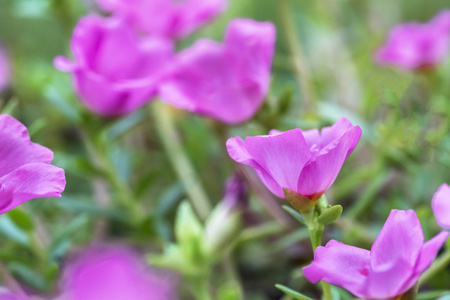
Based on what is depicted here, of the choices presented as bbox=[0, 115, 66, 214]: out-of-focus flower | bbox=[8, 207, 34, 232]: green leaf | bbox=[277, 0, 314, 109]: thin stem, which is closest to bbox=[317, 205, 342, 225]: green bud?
bbox=[0, 115, 66, 214]: out-of-focus flower

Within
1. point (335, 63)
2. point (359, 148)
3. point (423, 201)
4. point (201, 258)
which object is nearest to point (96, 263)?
point (201, 258)

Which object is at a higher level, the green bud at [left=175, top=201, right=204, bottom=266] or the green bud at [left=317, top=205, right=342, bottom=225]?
the green bud at [left=317, top=205, right=342, bottom=225]

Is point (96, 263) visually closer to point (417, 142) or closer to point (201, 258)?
point (201, 258)

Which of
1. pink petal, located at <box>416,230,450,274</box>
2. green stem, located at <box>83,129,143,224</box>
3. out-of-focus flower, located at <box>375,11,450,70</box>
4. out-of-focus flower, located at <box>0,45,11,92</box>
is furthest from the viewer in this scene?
out-of-focus flower, located at <box>0,45,11,92</box>

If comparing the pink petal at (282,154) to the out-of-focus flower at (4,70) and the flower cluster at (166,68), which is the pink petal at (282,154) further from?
the out-of-focus flower at (4,70)

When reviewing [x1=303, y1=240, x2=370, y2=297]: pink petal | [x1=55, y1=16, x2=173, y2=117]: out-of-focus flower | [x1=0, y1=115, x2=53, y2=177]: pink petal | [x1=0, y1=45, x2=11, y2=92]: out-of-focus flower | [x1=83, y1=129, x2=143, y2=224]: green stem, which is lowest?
[x1=0, y1=45, x2=11, y2=92]: out-of-focus flower

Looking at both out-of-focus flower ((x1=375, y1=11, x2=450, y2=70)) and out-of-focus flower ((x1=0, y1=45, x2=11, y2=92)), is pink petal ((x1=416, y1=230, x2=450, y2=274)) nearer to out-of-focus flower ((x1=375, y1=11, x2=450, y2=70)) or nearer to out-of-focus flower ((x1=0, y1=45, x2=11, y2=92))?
out-of-focus flower ((x1=375, y1=11, x2=450, y2=70))

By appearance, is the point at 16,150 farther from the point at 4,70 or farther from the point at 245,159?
the point at 4,70
